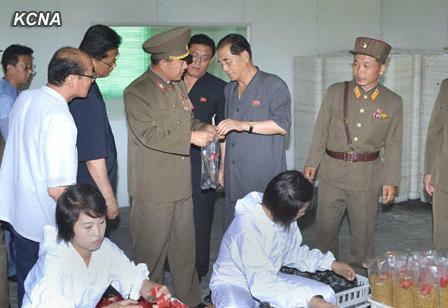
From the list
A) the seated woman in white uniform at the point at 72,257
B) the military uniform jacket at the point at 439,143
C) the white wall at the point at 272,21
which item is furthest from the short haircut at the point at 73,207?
the white wall at the point at 272,21

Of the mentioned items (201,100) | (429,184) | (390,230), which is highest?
(201,100)

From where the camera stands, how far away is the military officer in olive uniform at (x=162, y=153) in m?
3.80

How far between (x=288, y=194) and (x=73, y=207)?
971mm

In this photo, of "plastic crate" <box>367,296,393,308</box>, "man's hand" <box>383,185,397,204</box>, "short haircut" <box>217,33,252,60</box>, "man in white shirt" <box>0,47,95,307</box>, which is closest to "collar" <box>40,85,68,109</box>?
"man in white shirt" <box>0,47,95,307</box>

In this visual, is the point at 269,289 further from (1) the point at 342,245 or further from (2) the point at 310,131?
Answer: (2) the point at 310,131

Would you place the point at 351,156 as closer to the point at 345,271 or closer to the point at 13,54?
the point at 345,271

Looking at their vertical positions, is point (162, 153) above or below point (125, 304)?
above

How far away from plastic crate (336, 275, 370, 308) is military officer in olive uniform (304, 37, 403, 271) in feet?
3.88

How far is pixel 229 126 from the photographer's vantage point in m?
3.97

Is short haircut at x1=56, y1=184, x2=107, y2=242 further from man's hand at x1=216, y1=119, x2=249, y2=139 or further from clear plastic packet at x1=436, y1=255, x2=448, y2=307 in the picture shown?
clear plastic packet at x1=436, y1=255, x2=448, y2=307

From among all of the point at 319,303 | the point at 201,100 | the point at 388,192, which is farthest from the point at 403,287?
the point at 201,100

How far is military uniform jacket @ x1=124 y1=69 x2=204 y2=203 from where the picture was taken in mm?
3797

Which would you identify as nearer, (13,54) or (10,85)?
(10,85)

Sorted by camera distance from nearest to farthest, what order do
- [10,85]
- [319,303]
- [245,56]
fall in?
[319,303] → [245,56] → [10,85]
